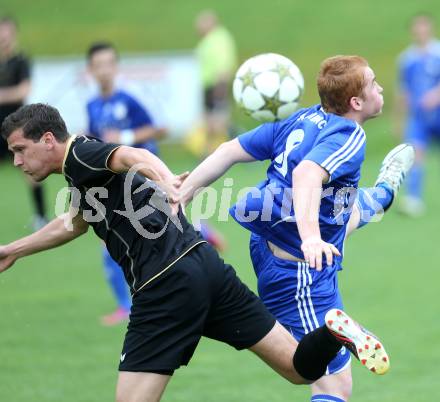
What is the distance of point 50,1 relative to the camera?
25.3 metres

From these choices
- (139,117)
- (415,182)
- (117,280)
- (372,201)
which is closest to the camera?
(372,201)

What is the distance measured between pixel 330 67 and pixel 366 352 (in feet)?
4.60

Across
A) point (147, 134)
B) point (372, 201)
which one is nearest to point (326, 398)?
point (372, 201)

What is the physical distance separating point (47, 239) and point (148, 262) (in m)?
0.75

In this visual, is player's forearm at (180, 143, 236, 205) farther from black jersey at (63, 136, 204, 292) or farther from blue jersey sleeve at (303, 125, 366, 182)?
blue jersey sleeve at (303, 125, 366, 182)

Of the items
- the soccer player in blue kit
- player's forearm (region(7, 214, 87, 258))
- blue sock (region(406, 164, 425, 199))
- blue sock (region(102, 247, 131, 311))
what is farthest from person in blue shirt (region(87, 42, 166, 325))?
blue sock (region(406, 164, 425, 199))

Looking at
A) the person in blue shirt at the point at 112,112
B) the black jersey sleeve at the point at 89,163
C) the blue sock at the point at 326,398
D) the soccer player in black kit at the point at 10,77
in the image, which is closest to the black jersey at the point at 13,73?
the soccer player in black kit at the point at 10,77

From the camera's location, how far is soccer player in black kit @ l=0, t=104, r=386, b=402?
14.8 feet

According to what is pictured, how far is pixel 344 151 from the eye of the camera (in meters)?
4.52

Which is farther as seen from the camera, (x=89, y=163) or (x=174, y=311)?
(x=174, y=311)

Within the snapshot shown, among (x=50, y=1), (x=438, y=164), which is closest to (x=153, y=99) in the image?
(x=438, y=164)

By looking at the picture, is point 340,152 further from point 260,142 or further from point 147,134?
point 147,134

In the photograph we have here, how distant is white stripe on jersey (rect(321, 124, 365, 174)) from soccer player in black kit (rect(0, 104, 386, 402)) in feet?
2.41

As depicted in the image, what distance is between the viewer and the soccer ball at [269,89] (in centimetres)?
564
